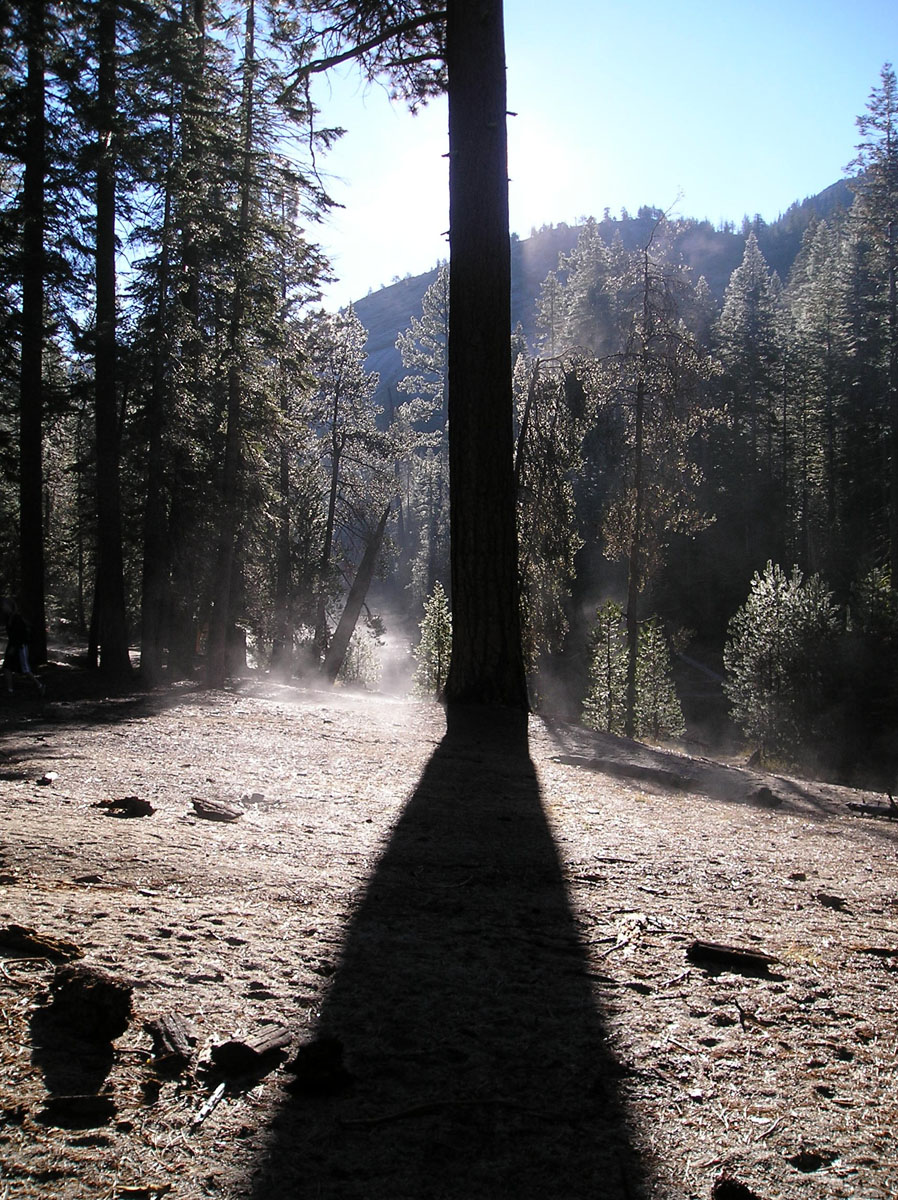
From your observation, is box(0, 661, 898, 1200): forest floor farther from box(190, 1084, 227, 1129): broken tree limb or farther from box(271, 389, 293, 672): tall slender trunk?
box(271, 389, 293, 672): tall slender trunk

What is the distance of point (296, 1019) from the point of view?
71.4 inches

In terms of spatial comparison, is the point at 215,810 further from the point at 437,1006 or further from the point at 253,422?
the point at 253,422

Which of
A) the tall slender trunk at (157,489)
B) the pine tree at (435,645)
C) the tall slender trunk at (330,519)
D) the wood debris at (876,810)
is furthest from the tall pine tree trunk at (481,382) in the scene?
the tall slender trunk at (330,519)

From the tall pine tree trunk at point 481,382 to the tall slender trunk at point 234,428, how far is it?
1072 centimetres

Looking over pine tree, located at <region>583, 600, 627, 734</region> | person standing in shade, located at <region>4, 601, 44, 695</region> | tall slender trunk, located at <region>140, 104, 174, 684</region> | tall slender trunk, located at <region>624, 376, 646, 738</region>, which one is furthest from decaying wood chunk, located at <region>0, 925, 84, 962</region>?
pine tree, located at <region>583, 600, 627, 734</region>

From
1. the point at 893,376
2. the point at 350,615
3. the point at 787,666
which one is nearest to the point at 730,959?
the point at 350,615

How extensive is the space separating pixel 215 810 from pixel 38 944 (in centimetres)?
167

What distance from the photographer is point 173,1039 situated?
65.5 inches

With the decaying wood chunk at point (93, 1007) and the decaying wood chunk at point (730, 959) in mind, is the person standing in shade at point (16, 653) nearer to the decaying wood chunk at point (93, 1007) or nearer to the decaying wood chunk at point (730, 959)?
the decaying wood chunk at point (93, 1007)

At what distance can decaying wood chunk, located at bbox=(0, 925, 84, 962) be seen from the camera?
2.02 m

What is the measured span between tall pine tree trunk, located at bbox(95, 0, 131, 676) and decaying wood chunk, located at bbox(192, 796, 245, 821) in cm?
1196

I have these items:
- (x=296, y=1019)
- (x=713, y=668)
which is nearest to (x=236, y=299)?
(x=296, y=1019)

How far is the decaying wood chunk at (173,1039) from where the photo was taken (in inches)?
63.1

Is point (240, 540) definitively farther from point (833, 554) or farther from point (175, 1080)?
point (833, 554)
